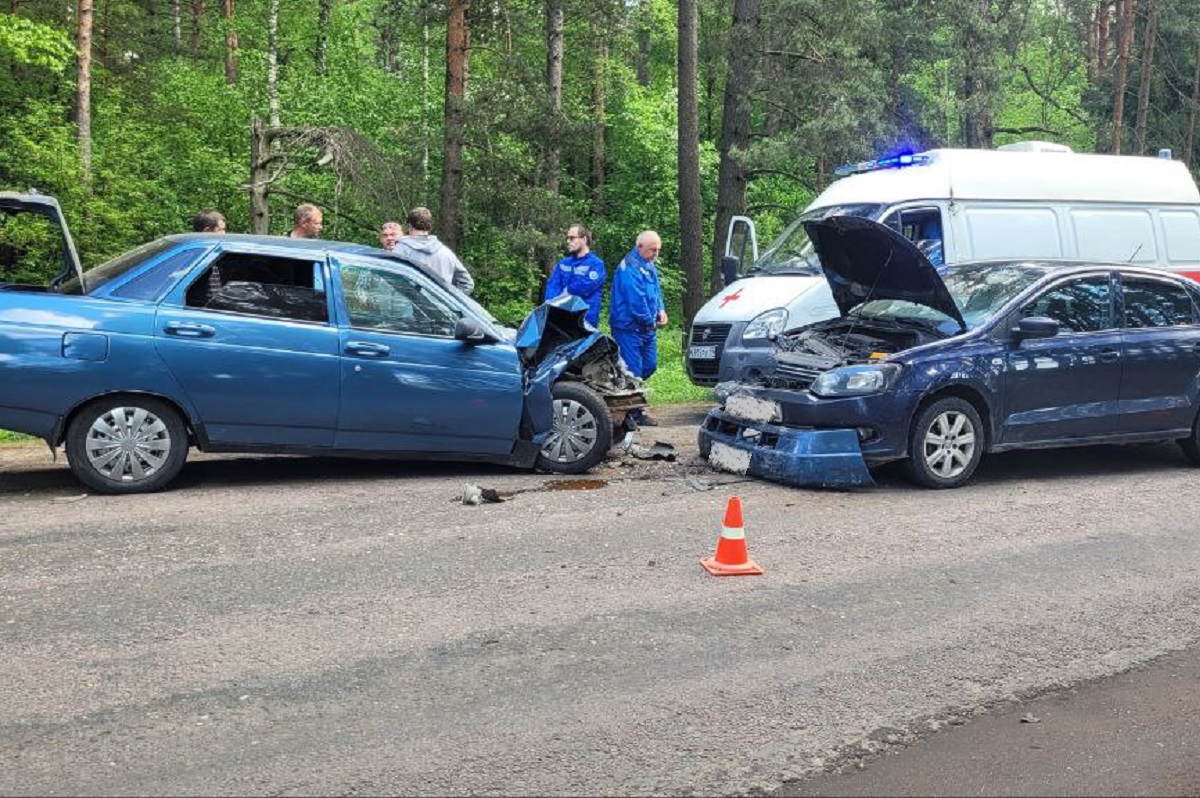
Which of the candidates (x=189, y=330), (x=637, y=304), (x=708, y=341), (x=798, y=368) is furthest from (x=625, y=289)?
(x=189, y=330)

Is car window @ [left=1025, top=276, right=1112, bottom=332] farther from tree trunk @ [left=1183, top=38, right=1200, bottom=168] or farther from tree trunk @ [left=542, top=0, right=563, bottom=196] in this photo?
tree trunk @ [left=1183, top=38, right=1200, bottom=168]

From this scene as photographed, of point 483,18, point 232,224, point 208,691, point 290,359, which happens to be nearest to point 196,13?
point 232,224

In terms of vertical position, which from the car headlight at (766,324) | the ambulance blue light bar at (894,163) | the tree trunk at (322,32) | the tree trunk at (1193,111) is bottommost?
the car headlight at (766,324)

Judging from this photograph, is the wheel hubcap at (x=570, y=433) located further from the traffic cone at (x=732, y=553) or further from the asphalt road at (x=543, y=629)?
the traffic cone at (x=732, y=553)

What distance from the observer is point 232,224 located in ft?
78.5

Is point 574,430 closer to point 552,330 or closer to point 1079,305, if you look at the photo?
point 552,330

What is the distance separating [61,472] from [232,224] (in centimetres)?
1692

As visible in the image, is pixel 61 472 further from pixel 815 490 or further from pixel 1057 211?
pixel 1057 211

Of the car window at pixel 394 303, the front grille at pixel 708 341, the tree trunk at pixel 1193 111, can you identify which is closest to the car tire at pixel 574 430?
the car window at pixel 394 303

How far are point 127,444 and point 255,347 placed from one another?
40.8 inches

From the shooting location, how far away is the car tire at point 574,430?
827 cm

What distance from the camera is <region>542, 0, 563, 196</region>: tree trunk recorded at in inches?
848

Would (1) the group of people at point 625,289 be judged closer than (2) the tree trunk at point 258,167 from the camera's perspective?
Yes

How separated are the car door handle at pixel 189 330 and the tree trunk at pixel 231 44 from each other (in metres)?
24.1
